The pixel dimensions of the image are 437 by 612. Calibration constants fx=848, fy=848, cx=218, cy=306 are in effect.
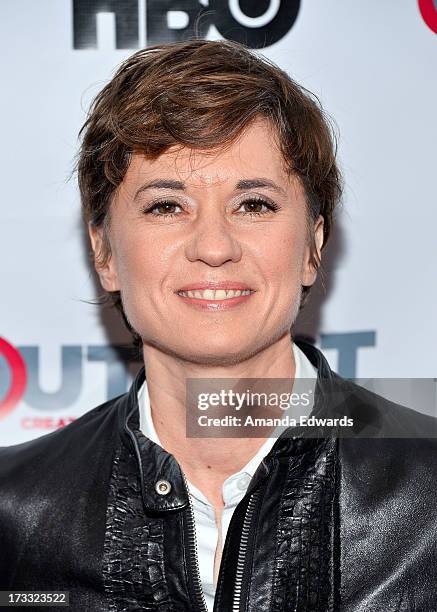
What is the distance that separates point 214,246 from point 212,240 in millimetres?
13

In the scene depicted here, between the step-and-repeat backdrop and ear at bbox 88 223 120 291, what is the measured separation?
11.2 inches

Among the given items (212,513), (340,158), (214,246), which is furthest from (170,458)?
(340,158)

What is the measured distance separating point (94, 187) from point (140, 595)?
85 centimetres

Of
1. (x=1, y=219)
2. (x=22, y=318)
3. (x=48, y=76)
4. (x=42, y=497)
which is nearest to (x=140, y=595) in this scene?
(x=42, y=497)

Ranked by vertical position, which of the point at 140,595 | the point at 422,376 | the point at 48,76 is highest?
the point at 48,76

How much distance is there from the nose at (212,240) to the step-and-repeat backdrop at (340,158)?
623mm

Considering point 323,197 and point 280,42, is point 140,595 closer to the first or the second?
point 323,197

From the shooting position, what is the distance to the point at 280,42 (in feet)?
6.83

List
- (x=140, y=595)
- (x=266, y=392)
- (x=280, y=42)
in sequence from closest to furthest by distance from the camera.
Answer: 1. (x=140, y=595)
2. (x=266, y=392)
3. (x=280, y=42)

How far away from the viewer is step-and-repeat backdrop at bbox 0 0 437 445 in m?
2.08

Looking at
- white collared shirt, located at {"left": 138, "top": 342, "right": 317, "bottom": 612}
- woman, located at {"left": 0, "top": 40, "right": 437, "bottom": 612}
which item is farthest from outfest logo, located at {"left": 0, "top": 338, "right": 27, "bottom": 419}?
white collared shirt, located at {"left": 138, "top": 342, "right": 317, "bottom": 612}

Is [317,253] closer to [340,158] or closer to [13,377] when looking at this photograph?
[340,158]

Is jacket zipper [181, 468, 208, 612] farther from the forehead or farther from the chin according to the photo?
the forehead

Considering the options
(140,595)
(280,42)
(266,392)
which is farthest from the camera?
(280,42)
